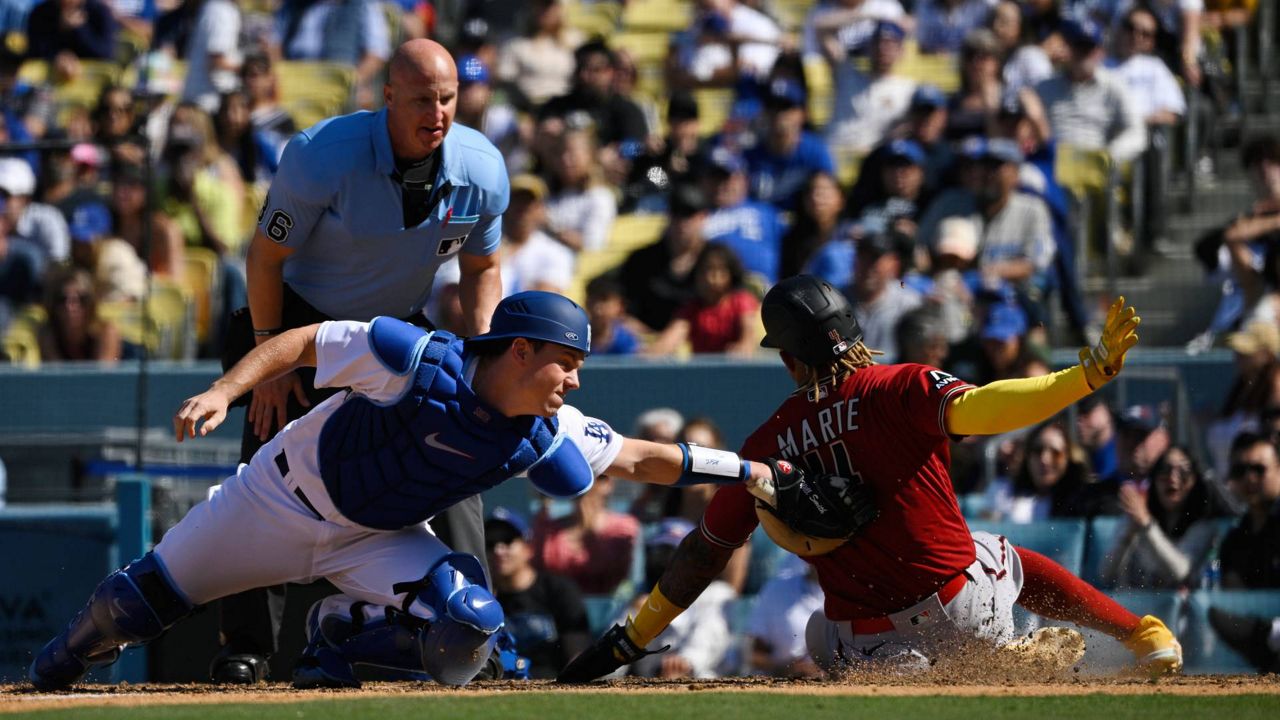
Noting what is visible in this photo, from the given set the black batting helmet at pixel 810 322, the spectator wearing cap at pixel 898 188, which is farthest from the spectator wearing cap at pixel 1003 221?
the black batting helmet at pixel 810 322

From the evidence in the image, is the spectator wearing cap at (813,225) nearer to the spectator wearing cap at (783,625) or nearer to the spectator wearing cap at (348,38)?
the spectator wearing cap at (783,625)

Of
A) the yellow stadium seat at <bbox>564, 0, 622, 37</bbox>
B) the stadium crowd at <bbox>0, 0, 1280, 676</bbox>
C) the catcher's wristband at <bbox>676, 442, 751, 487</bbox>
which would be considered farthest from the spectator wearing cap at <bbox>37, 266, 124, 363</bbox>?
the catcher's wristband at <bbox>676, 442, 751, 487</bbox>

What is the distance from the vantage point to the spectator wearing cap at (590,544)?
28.2 ft

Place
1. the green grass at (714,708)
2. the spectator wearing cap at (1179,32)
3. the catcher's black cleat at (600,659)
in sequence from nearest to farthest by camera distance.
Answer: the green grass at (714,708) → the catcher's black cleat at (600,659) → the spectator wearing cap at (1179,32)

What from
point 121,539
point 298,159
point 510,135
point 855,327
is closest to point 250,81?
point 510,135

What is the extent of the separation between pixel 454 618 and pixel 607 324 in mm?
4762

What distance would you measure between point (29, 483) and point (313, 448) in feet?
13.6

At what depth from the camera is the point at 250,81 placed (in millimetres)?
12594

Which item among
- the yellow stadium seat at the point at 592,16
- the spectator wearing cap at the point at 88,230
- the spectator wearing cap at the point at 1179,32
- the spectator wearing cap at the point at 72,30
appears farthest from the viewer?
the spectator wearing cap at the point at 72,30

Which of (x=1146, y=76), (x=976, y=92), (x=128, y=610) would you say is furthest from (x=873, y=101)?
(x=128, y=610)

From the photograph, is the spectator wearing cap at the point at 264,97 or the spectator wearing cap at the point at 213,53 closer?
the spectator wearing cap at the point at 264,97

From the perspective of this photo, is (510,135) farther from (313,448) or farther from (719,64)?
(313,448)

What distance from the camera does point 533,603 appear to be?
8219 mm

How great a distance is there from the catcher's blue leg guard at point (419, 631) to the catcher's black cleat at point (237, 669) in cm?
77
